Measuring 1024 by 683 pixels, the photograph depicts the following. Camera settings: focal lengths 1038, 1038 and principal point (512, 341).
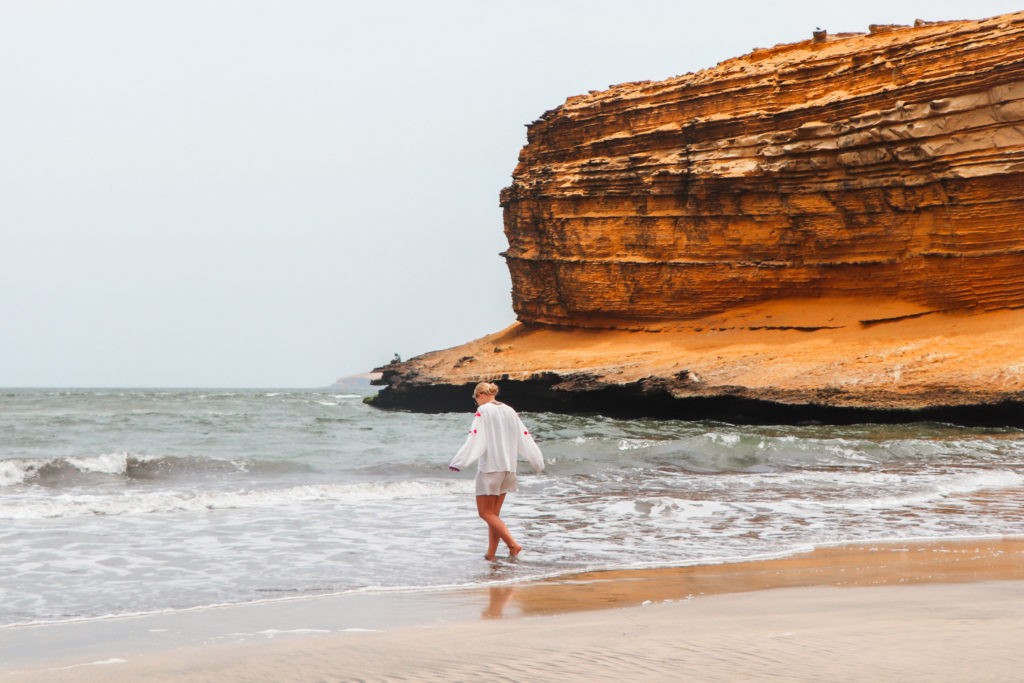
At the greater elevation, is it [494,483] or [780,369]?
[780,369]

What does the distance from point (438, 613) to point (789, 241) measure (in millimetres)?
24657

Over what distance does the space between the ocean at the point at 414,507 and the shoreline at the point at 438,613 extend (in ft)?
1.47

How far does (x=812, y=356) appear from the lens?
79.9 ft

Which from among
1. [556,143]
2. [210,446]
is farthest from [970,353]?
[556,143]

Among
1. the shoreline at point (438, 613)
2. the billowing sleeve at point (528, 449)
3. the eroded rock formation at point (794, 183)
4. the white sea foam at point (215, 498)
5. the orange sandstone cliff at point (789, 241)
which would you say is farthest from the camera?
the eroded rock formation at point (794, 183)

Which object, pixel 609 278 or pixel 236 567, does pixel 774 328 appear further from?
pixel 236 567

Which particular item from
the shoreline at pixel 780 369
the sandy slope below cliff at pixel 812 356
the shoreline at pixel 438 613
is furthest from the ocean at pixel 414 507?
the sandy slope below cliff at pixel 812 356

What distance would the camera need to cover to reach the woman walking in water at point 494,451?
844cm

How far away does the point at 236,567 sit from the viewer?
25.0 ft

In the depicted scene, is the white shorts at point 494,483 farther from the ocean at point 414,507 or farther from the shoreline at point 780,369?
the shoreline at point 780,369

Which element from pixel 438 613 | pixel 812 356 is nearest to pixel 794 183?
pixel 812 356

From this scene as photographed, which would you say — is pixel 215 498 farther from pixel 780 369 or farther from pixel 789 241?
pixel 789 241

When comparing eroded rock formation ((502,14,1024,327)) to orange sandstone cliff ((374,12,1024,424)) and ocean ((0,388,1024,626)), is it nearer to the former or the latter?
orange sandstone cliff ((374,12,1024,424))

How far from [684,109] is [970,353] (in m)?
12.6
